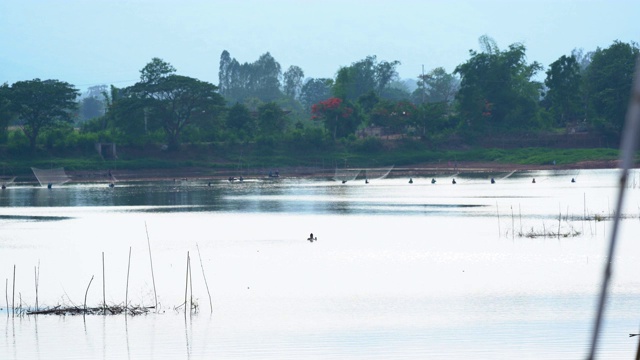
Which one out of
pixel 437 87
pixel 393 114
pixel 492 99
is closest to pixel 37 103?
pixel 393 114

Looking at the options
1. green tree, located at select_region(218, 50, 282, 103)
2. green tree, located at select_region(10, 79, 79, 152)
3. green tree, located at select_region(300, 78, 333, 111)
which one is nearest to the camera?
green tree, located at select_region(10, 79, 79, 152)

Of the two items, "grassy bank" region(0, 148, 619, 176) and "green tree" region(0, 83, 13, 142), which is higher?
"green tree" region(0, 83, 13, 142)

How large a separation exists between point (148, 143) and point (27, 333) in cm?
6827

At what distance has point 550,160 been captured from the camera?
266ft

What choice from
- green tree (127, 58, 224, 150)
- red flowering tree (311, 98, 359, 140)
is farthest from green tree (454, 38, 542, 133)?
green tree (127, 58, 224, 150)

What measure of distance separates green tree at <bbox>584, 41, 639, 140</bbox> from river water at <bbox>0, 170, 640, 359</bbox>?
34.9m

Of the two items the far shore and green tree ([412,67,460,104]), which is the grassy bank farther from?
green tree ([412,67,460,104])

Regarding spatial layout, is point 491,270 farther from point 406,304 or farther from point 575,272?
point 406,304

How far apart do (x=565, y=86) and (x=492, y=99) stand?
6.74 m

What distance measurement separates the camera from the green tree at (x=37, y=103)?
261ft

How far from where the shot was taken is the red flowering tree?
282 ft

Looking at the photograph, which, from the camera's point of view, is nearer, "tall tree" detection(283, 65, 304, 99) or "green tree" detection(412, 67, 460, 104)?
"green tree" detection(412, 67, 460, 104)

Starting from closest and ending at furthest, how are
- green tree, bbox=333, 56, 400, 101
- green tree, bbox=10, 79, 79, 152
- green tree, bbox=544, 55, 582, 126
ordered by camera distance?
green tree, bbox=10, 79, 79, 152, green tree, bbox=544, 55, 582, 126, green tree, bbox=333, 56, 400, 101

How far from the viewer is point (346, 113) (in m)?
86.2
